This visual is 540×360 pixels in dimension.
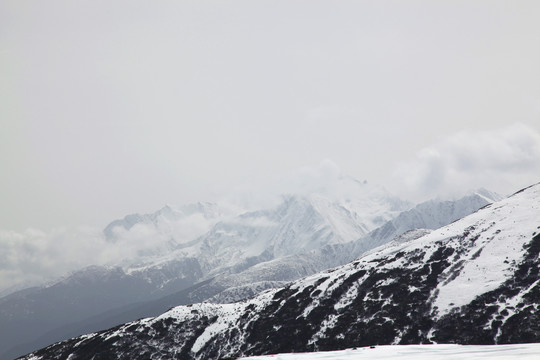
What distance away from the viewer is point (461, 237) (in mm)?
138375

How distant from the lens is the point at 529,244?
Answer: 376 ft

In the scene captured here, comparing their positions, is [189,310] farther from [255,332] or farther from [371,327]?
[371,327]

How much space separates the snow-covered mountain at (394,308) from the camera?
95.1 m

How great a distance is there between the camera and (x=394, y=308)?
112m

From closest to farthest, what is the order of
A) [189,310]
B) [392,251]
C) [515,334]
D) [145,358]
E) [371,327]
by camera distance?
[515,334]
[371,327]
[145,358]
[189,310]
[392,251]

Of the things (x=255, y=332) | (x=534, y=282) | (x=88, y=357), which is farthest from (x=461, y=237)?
(x=88, y=357)

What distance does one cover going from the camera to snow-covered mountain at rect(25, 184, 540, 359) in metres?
95.1

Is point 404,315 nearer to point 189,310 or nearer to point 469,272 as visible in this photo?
point 469,272

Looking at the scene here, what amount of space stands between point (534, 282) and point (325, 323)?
52.1 meters

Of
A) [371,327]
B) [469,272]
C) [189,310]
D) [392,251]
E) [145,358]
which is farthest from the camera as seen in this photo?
[392,251]

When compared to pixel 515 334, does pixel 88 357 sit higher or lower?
higher

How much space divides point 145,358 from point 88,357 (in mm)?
18138

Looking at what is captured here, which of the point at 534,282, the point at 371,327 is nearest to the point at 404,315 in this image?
the point at 371,327

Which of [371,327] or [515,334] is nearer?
[515,334]
